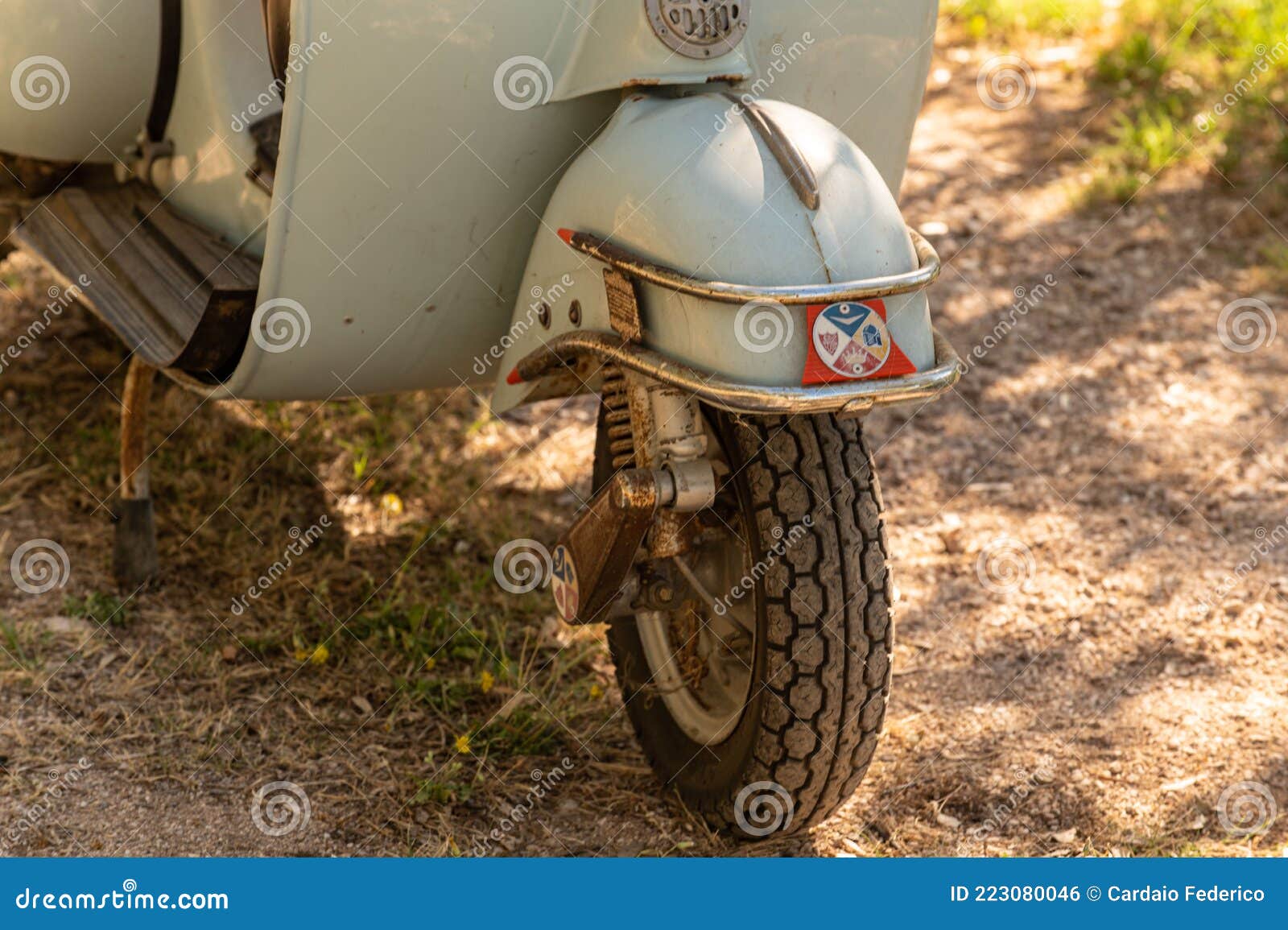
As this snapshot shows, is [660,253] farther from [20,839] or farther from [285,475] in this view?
[285,475]

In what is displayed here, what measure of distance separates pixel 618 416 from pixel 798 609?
0.39m

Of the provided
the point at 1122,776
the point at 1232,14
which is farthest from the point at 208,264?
the point at 1232,14

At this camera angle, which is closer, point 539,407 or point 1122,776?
point 1122,776

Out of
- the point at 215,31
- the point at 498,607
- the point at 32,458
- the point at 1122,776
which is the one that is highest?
the point at 215,31

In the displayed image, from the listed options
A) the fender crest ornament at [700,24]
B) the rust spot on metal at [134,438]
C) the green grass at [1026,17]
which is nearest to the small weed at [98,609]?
the rust spot on metal at [134,438]

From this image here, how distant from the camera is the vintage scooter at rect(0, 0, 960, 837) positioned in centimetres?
185

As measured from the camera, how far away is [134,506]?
2838 millimetres

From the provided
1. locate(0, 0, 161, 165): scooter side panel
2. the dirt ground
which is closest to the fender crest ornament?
locate(0, 0, 161, 165): scooter side panel

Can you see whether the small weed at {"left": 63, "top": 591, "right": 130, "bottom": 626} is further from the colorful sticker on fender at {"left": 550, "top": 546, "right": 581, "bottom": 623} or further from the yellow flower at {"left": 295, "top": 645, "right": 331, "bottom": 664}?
the colorful sticker on fender at {"left": 550, "top": 546, "right": 581, "bottom": 623}

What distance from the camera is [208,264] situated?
8.07 feet

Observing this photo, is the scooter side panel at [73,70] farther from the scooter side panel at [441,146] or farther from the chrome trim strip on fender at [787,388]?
the chrome trim strip on fender at [787,388]

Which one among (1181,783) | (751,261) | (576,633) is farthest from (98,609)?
(1181,783)

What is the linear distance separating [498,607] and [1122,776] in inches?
46.8

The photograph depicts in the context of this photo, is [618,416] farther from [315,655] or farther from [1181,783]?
[1181,783]
